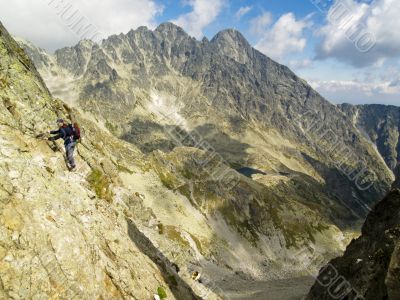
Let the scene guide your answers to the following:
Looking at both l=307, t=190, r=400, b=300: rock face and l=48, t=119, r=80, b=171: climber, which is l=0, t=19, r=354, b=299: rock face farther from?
l=307, t=190, r=400, b=300: rock face

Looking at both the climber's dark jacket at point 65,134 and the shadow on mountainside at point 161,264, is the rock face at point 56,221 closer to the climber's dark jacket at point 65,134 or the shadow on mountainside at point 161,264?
the shadow on mountainside at point 161,264

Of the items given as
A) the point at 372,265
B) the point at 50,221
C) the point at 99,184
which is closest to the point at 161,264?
the point at 99,184

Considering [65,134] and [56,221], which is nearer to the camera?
[56,221]

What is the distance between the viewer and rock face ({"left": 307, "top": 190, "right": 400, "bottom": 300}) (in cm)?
2843

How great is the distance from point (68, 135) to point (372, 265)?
1210 inches

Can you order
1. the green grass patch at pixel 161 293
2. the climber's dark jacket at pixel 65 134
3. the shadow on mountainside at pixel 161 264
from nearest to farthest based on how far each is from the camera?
the climber's dark jacket at pixel 65 134 → the green grass patch at pixel 161 293 → the shadow on mountainside at pixel 161 264

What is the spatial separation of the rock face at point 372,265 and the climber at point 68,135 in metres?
24.9

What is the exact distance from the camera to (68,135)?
3020cm

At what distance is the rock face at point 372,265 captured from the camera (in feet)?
93.3

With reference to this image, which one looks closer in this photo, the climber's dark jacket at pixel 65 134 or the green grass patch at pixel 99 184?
the climber's dark jacket at pixel 65 134

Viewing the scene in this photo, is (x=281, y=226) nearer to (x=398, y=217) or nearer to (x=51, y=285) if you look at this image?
(x=398, y=217)

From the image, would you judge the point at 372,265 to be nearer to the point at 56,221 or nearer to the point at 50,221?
the point at 56,221

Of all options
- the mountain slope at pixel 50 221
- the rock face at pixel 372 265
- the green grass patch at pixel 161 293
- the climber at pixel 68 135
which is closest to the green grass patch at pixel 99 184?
the mountain slope at pixel 50 221

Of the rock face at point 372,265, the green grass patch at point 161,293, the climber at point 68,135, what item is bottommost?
the green grass patch at point 161,293
